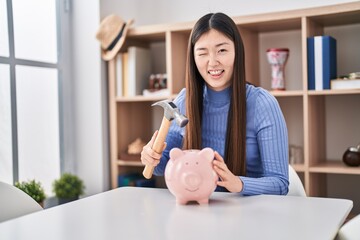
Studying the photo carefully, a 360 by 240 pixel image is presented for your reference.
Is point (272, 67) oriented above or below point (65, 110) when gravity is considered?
above

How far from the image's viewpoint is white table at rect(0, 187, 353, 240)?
107 centimetres

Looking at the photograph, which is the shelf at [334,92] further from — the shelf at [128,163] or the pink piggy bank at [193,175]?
the pink piggy bank at [193,175]

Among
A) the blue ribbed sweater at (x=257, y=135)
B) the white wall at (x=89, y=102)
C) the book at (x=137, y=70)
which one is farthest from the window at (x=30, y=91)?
the blue ribbed sweater at (x=257, y=135)

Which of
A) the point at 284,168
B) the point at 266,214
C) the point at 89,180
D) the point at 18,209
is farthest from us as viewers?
the point at 89,180

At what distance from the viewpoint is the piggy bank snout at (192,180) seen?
1.31 meters

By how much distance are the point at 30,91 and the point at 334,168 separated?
1.85 meters

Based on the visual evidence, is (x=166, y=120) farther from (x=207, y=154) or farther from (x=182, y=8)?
(x=182, y=8)

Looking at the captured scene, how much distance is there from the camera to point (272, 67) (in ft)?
9.25

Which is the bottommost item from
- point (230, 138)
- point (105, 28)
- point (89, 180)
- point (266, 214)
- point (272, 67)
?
point (89, 180)

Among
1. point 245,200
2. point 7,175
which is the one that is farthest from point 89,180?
point 245,200

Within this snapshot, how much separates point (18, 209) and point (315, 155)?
1762 mm

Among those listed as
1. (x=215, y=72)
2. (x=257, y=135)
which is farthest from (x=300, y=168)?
(x=215, y=72)

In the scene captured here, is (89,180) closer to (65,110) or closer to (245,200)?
(65,110)

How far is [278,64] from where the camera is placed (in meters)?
2.79
